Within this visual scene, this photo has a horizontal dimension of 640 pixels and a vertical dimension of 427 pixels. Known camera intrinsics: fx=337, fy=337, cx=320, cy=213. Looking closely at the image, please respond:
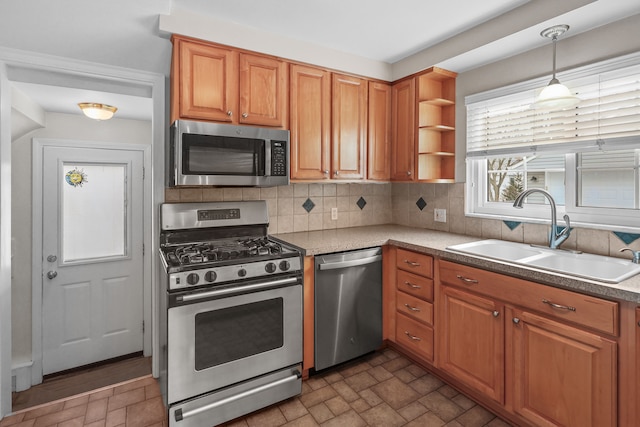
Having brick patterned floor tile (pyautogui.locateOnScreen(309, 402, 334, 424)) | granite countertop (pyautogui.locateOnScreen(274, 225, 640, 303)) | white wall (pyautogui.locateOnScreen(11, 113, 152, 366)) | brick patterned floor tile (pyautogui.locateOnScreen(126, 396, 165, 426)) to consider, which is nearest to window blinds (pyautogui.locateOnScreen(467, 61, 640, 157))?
granite countertop (pyautogui.locateOnScreen(274, 225, 640, 303))

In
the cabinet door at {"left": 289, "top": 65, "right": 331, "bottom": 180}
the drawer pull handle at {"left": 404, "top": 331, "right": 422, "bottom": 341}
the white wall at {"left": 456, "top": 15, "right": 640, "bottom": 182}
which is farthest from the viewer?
the cabinet door at {"left": 289, "top": 65, "right": 331, "bottom": 180}

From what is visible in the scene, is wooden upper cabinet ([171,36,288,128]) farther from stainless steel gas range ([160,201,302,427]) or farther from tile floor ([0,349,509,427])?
tile floor ([0,349,509,427])

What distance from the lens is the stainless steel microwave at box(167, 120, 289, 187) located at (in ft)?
6.42

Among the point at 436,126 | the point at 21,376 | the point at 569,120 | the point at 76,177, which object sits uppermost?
the point at 436,126

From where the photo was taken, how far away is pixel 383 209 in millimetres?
3275

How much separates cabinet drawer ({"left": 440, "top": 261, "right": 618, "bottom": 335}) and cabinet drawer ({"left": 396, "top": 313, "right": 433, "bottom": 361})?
436mm

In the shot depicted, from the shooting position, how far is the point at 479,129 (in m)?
A: 2.56

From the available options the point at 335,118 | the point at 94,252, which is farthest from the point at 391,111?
the point at 94,252

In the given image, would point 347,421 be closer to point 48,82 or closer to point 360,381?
point 360,381

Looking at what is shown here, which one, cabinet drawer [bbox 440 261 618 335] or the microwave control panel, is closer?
cabinet drawer [bbox 440 261 618 335]

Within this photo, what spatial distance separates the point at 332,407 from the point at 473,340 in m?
0.90

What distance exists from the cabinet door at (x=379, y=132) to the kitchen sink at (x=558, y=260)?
3.17 ft

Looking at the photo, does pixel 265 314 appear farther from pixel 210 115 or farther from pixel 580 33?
pixel 580 33

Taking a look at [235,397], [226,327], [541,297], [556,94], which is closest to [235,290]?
[226,327]
